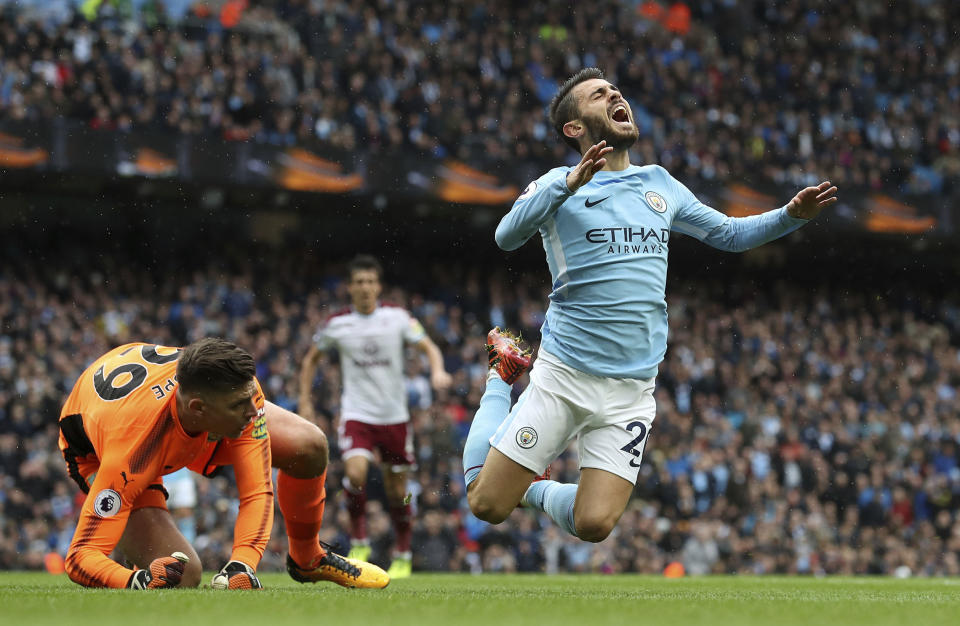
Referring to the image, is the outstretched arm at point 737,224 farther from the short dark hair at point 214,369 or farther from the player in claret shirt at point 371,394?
the player in claret shirt at point 371,394

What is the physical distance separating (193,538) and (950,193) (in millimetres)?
17349

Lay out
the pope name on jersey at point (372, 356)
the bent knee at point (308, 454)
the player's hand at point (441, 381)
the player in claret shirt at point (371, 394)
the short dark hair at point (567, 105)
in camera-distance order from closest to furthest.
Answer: the bent knee at point (308, 454), the short dark hair at point (567, 105), the player's hand at point (441, 381), the player in claret shirt at point (371, 394), the pope name on jersey at point (372, 356)

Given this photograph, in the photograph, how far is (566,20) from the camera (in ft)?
83.6

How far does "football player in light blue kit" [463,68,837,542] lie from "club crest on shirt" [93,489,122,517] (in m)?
1.71

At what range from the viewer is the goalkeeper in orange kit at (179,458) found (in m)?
4.92

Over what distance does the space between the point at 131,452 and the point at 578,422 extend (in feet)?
6.76

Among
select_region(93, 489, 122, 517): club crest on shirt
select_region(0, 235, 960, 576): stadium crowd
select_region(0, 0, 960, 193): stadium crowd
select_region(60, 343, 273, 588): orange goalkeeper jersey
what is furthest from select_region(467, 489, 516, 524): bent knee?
select_region(0, 0, 960, 193): stadium crowd

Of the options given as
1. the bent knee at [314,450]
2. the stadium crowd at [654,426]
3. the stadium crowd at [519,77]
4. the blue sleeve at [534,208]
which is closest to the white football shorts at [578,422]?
the blue sleeve at [534,208]

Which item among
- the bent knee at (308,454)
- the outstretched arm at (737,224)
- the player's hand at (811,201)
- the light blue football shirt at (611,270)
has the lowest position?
the bent knee at (308,454)

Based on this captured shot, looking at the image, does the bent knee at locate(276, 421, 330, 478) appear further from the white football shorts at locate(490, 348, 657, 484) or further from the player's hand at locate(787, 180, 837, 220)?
the player's hand at locate(787, 180, 837, 220)

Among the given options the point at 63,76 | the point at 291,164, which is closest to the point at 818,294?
the point at 291,164

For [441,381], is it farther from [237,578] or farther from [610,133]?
[237,578]

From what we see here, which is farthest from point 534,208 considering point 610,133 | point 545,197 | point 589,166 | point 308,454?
point 308,454

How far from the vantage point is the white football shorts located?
5.79 m
